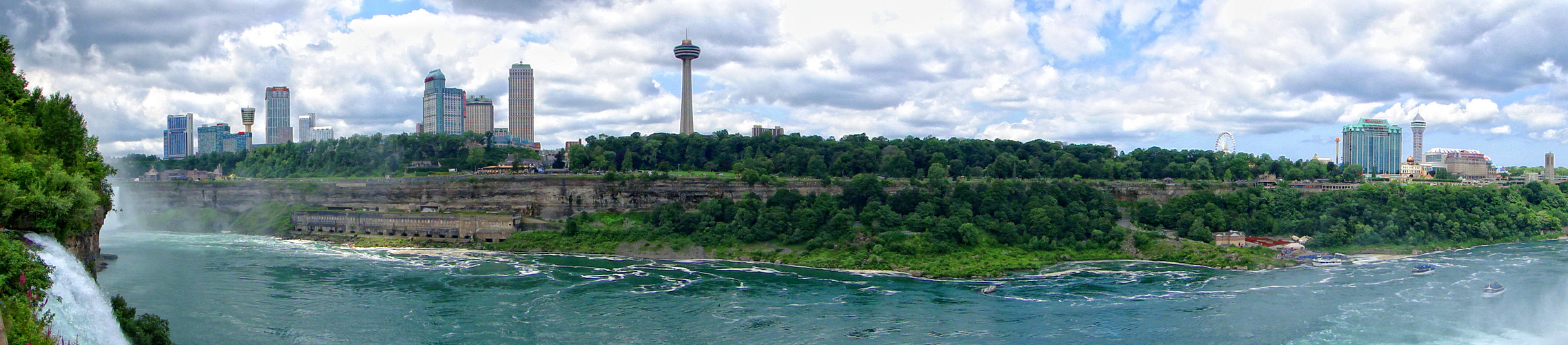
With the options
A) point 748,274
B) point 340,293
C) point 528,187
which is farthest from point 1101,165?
point 340,293

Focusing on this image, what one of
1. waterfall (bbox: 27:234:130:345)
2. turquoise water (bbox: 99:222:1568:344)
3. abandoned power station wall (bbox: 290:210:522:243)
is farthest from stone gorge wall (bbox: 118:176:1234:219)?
waterfall (bbox: 27:234:130:345)

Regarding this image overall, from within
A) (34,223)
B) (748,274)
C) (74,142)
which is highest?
(74,142)

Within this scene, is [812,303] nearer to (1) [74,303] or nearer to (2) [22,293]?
(1) [74,303]

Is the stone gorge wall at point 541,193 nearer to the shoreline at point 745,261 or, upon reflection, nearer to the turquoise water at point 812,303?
the shoreline at point 745,261

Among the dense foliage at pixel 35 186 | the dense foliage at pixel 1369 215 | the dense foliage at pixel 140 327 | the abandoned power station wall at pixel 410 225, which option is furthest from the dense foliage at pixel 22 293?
the dense foliage at pixel 1369 215

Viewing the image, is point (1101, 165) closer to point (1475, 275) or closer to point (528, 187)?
point (1475, 275)

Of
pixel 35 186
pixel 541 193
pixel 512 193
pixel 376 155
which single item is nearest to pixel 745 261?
pixel 541 193
